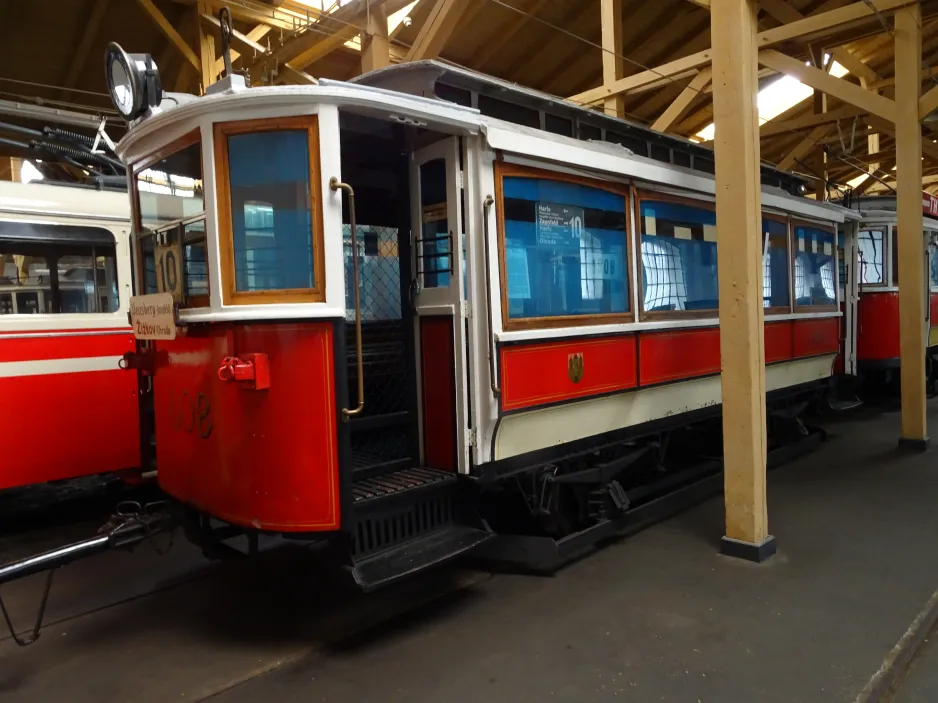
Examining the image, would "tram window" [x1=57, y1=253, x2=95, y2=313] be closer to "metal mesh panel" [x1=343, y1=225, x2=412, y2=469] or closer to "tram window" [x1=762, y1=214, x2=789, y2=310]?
"metal mesh panel" [x1=343, y1=225, x2=412, y2=469]

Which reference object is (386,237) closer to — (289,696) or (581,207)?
(581,207)

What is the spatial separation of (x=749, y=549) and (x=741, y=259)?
180cm

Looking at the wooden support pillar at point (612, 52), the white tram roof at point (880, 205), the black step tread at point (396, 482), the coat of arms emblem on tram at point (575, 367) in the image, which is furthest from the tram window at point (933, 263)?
the black step tread at point (396, 482)

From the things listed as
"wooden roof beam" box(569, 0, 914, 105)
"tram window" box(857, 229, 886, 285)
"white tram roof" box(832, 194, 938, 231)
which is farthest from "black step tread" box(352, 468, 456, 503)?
"white tram roof" box(832, 194, 938, 231)

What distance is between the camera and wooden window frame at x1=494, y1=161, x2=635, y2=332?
3.78 m

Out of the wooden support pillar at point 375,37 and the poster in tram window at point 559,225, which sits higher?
the wooden support pillar at point 375,37

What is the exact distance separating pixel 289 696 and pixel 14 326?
3.65m

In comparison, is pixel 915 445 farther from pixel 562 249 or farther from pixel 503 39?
pixel 503 39

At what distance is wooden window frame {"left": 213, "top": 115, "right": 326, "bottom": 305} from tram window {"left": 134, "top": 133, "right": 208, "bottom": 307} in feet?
0.56

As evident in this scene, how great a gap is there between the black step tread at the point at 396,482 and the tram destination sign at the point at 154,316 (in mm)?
1204

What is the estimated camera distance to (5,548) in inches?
200

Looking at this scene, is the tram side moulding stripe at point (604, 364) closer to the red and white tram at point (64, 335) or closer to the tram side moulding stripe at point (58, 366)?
the tram side moulding stripe at point (58, 366)

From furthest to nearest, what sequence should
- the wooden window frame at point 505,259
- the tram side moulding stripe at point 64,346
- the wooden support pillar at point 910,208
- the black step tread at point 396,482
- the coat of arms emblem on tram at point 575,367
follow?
the wooden support pillar at point 910,208 → the tram side moulding stripe at point 64,346 → the coat of arms emblem on tram at point 575,367 → the wooden window frame at point 505,259 → the black step tread at point 396,482

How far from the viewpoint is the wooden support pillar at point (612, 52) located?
800 cm
